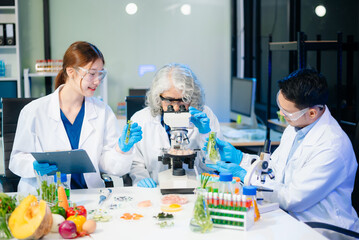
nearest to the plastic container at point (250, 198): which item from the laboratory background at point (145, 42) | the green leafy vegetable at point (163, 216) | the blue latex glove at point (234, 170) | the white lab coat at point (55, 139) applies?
the green leafy vegetable at point (163, 216)

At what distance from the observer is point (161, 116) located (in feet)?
9.52

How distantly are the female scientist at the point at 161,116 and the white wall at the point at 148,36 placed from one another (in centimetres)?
309

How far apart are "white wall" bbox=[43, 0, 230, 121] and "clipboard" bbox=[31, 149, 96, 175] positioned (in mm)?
3734

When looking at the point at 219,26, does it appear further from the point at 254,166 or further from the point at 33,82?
the point at 254,166

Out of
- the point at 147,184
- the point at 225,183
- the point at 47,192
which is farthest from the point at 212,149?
the point at 47,192

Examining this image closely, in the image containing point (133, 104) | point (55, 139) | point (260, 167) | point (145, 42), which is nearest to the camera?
point (260, 167)

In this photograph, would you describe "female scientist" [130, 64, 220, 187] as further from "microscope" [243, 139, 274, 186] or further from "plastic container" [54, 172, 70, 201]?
"microscope" [243, 139, 274, 186]

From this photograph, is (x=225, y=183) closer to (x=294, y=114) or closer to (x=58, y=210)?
(x=294, y=114)

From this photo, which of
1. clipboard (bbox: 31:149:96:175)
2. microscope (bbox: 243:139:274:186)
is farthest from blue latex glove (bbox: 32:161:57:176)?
microscope (bbox: 243:139:274:186)

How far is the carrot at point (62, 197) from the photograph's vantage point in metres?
1.90

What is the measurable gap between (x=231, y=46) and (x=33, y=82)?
2742 millimetres

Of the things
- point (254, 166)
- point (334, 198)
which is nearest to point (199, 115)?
point (254, 166)

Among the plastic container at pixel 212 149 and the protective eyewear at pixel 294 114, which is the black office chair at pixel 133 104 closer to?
the plastic container at pixel 212 149

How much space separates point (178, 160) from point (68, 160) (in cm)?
58
